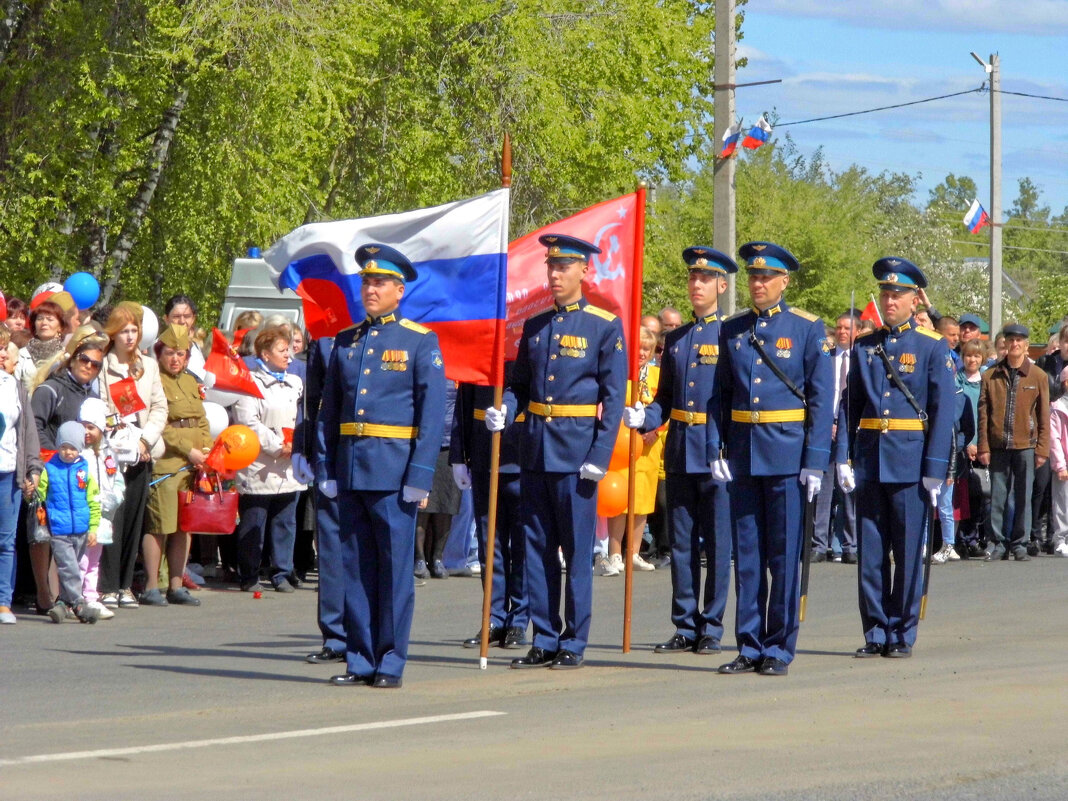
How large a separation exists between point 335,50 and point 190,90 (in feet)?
6.21

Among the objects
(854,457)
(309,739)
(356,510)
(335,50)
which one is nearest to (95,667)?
(356,510)

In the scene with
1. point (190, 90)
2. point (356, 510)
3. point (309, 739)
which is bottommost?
point (309, 739)

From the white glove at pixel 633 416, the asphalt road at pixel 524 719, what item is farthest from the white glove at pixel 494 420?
the asphalt road at pixel 524 719

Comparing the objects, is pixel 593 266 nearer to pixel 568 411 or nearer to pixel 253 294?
pixel 568 411

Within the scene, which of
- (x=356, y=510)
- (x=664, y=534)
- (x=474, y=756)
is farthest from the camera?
(x=664, y=534)

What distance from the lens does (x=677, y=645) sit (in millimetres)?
10266

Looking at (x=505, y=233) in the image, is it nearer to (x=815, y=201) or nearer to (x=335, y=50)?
(x=335, y=50)

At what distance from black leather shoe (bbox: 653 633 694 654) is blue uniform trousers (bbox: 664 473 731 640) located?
0.10 ft

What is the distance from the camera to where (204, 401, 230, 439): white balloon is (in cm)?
1330

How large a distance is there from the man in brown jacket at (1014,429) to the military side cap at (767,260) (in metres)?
7.41

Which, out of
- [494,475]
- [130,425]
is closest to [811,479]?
[494,475]

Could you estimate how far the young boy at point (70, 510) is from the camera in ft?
37.3

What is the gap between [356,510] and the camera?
354 inches

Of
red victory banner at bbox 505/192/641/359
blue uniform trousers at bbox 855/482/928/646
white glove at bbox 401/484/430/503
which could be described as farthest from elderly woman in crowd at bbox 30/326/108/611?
blue uniform trousers at bbox 855/482/928/646
